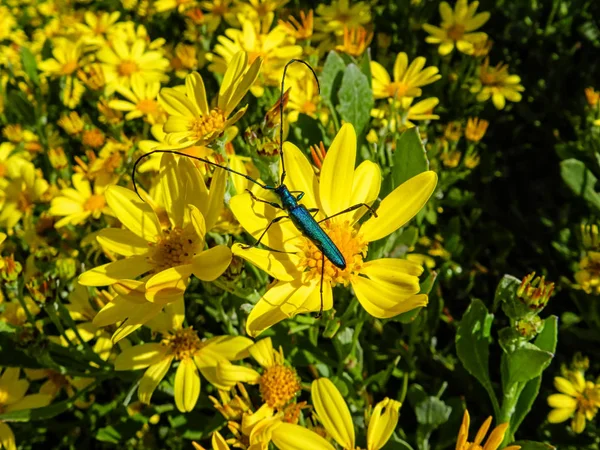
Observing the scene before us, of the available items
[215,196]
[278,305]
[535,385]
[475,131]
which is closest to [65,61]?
[475,131]

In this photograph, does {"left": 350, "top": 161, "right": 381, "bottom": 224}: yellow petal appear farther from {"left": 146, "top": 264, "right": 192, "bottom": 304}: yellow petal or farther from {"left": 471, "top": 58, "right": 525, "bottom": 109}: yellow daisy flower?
{"left": 471, "top": 58, "right": 525, "bottom": 109}: yellow daisy flower

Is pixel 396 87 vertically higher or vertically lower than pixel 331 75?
lower

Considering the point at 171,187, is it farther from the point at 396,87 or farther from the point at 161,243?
the point at 396,87

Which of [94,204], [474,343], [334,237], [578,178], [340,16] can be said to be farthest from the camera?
[340,16]

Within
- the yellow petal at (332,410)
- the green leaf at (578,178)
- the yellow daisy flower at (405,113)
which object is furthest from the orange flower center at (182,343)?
the green leaf at (578,178)

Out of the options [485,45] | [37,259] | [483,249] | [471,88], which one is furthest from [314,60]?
[37,259]

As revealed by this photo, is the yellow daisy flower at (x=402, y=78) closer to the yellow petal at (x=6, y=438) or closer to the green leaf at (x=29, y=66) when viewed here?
the yellow petal at (x=6, y=438)

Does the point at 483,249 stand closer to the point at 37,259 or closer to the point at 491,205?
the point at 491,205
